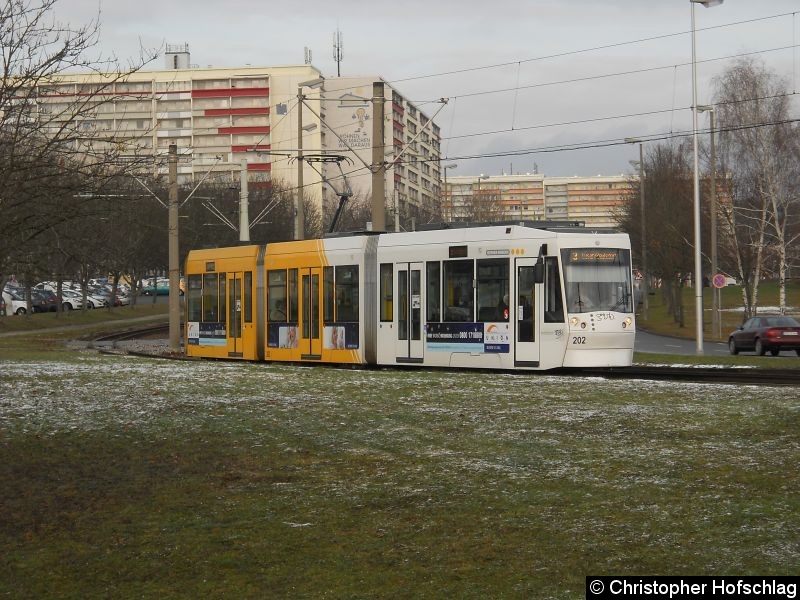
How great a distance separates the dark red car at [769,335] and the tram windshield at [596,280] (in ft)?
56.6

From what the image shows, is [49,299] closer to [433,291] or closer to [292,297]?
[292,297]

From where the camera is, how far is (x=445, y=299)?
24.7 meters

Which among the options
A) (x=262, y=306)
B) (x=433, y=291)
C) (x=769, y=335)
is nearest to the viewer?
(x=433, y=291)

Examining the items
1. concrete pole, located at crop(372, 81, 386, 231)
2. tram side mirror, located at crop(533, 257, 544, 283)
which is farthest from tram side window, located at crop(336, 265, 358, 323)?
tram side mirror, located at crop(533, 257, 544, 283)

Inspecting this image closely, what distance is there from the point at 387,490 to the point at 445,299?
14789 millimetres

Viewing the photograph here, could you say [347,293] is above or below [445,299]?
above

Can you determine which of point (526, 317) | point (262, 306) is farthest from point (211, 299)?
point (526, 317)

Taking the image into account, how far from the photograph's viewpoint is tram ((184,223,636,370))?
2297 cm

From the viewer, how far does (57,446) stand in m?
12.2

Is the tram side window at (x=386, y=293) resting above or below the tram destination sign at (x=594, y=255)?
below

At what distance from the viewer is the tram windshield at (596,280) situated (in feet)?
75.3

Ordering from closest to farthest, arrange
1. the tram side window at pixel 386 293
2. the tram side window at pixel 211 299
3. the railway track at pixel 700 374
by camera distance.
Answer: the railway track at pixel 700 374, the tram side window at pixel 386 293, the tram side window at pixel 211 299

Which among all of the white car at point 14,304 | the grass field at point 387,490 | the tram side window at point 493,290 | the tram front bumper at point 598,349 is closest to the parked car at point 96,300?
the white car at point 14,304

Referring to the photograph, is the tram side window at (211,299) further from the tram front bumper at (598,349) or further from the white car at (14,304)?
the white car at (14,304)
